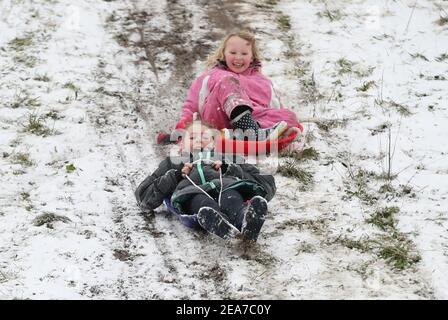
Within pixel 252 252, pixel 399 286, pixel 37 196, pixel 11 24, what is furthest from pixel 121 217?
pixel 11 24

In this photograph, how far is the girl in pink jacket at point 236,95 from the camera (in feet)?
20.8

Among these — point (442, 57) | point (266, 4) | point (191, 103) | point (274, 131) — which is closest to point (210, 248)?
point (274, 131)

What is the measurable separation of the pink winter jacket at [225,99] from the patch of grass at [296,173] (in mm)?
724

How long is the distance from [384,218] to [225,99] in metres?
2.22

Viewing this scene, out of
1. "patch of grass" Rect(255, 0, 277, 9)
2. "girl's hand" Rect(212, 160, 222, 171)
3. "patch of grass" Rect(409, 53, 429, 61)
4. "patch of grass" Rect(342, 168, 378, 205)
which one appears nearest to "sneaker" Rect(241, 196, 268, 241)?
"girl's hand" Rect(212, 160, 222, 171)

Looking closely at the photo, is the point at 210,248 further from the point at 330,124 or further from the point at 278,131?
the point at 330,124

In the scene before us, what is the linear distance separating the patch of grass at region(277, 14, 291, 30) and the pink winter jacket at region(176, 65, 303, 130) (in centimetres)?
196

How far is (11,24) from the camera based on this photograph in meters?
8.54

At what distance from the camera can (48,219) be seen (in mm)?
4836

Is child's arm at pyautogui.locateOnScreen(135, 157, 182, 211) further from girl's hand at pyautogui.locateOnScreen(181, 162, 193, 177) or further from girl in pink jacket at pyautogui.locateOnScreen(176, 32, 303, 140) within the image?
girl in pink jacket at pyautogui.locateOnScreen(176, 32, 303, 140)

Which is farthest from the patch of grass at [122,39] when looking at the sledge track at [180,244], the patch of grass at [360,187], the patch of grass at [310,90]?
the patch of grass at [360,187]

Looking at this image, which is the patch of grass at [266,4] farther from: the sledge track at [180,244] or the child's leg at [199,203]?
the child's leg at [199,203]

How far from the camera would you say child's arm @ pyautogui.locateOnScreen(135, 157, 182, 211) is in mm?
5031

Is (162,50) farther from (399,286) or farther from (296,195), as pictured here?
(399,286)
